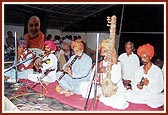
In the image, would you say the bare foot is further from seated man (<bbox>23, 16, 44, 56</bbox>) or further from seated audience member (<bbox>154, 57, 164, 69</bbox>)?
seated audience member (<bbox>154, 57, 164, 69</bbox>)

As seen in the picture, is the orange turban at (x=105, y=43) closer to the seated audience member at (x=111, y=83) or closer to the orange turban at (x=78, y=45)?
→ the seated audience member at (x=111, y=83)

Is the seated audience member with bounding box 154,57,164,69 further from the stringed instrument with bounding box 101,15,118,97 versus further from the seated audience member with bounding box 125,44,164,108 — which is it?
the stringed instrument with bounding box 101,15,118,97

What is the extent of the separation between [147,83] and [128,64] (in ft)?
0.67

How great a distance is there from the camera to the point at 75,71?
2365 millimetres

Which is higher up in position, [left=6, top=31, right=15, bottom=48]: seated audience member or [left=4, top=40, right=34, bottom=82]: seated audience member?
[left=6, top=31, right=15, bottom=48]: seated audience member

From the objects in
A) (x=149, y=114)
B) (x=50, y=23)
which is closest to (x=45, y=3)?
(x=50, y=23)

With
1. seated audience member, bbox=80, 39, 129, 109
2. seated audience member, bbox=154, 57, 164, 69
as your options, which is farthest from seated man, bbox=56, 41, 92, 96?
seated audience member, bbox=154, 57, 164, 69

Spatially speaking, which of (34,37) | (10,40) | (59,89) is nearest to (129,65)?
(59,89)

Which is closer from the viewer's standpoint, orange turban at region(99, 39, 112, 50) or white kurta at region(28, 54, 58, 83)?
orange turban at region(99, 39, 112, 50)

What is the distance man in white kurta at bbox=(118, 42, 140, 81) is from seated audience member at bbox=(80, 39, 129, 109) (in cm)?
4

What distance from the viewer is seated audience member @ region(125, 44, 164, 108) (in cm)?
227

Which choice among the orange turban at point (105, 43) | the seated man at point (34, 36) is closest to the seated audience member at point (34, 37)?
the seated man at point (34, 36)

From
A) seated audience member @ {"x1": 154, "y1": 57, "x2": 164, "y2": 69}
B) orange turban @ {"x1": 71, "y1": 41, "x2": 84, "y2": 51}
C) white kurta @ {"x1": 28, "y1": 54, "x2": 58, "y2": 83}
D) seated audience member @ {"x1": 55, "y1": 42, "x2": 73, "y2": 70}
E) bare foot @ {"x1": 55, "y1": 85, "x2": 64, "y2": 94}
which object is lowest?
bare foot @ {"x1": 55, "y1": 85, "x2": 64, "y2": 94}

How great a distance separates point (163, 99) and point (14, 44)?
121cm
